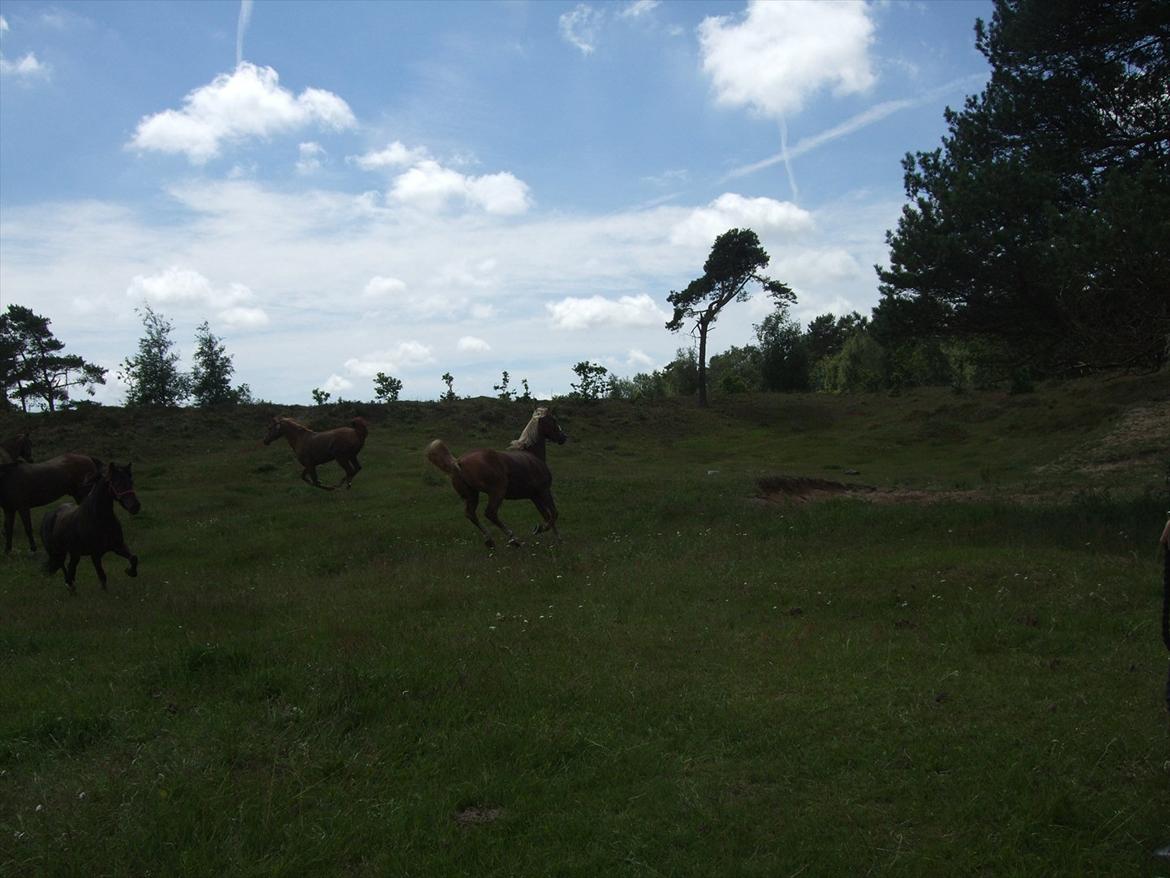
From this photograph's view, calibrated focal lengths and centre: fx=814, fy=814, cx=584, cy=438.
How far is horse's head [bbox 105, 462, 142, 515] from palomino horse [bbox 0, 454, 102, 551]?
6.66 metres

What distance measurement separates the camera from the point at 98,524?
12844 mm

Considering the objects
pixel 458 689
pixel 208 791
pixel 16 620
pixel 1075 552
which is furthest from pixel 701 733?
pixel 16 620

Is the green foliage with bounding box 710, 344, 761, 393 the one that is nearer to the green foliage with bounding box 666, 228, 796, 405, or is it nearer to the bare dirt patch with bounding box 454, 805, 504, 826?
the green foliage with bounding box 666, 228, 796, 405

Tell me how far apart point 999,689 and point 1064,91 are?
13.5 metres

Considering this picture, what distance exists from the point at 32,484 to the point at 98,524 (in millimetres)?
7440

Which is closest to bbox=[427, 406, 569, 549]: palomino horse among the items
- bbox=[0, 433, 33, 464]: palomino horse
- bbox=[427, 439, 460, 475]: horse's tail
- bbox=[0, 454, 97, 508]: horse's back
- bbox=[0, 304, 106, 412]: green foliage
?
bbox=[427, 439, 460, 475]: horse's tail

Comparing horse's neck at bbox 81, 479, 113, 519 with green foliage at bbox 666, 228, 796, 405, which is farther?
green foliage at bbox 666, 228, 796, 405

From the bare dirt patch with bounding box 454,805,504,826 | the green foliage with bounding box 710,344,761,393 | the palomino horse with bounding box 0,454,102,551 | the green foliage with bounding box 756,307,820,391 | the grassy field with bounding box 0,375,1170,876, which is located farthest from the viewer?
the green foliage with bounding box 710,344,761,393

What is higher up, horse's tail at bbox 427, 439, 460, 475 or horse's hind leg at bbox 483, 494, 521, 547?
horse's tail at bbox 427, 439, 460, 475

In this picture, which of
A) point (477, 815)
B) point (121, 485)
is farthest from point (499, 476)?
point (477, 815)

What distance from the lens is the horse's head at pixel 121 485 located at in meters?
12.1

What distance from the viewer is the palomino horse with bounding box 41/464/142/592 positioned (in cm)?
1236

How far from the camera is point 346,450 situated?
2500 centimetres

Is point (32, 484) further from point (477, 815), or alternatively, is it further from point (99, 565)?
point (477, 815)
